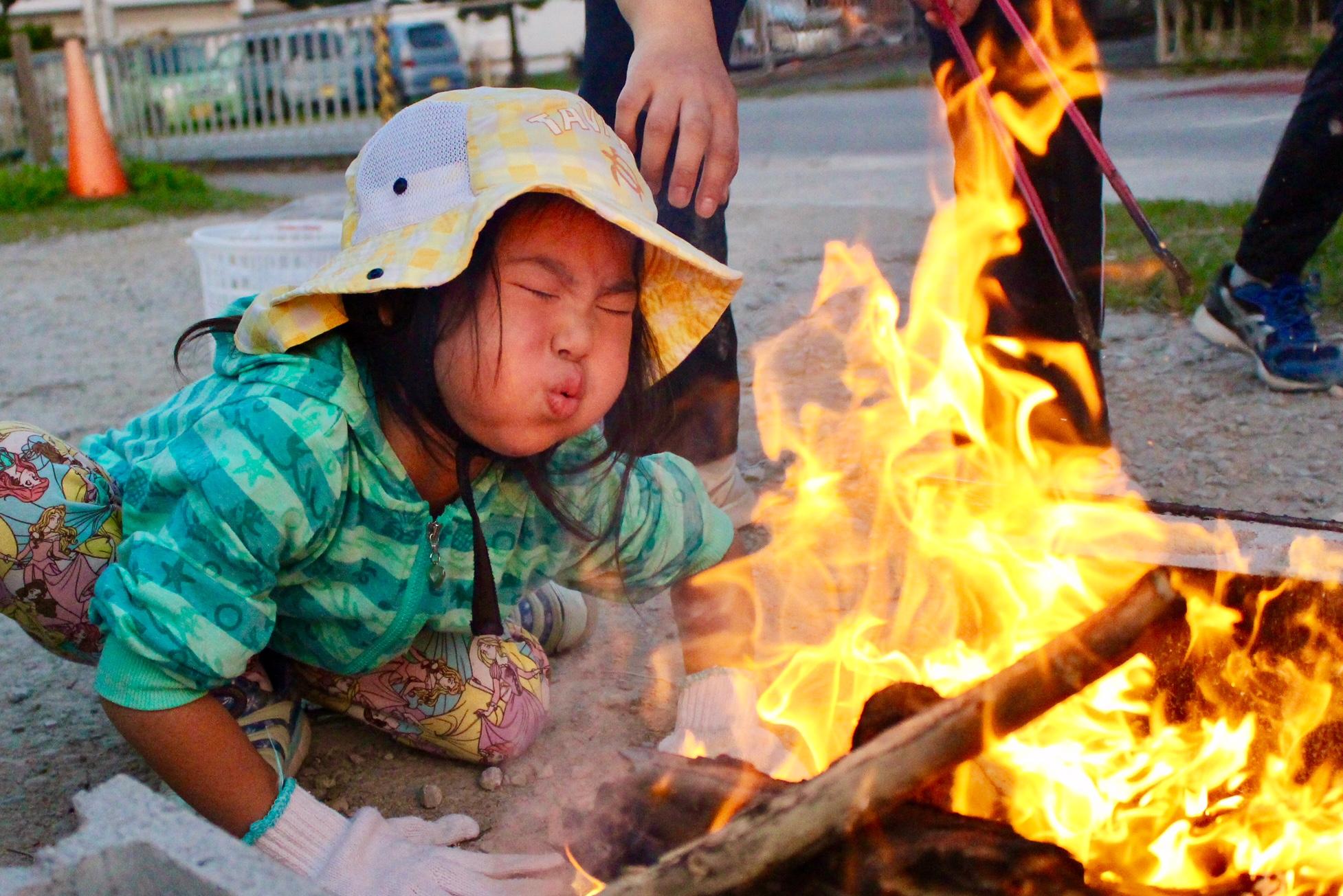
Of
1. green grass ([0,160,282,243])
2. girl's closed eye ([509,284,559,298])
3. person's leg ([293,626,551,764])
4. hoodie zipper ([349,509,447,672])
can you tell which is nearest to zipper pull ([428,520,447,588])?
hoodie zipper ([349,509,447,672])

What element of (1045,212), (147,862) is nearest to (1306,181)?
(1045,212)

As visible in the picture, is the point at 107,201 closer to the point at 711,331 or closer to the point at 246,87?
the point at 246,87

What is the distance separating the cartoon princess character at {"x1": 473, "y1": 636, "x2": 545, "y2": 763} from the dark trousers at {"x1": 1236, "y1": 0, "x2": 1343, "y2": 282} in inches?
99.3

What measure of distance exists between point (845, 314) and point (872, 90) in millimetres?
10813

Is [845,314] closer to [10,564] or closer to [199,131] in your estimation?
[10,564]

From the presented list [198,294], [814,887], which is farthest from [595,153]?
[198,294]

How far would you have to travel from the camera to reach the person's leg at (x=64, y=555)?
6.35 feet

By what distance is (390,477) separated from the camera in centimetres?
178

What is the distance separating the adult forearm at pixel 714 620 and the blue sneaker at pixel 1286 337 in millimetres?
2032

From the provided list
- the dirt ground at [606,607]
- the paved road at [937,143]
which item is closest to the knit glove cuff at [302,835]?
the dirt ground at [606,607]

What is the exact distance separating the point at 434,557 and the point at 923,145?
26.3ft

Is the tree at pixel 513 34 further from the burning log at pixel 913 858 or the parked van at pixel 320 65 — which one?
the burning log at pixel 913 858

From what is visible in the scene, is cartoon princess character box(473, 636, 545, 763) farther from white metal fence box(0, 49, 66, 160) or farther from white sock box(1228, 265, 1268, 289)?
white metal fence box(0, 49, 66, 160)

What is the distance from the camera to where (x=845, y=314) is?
15.2 feet
